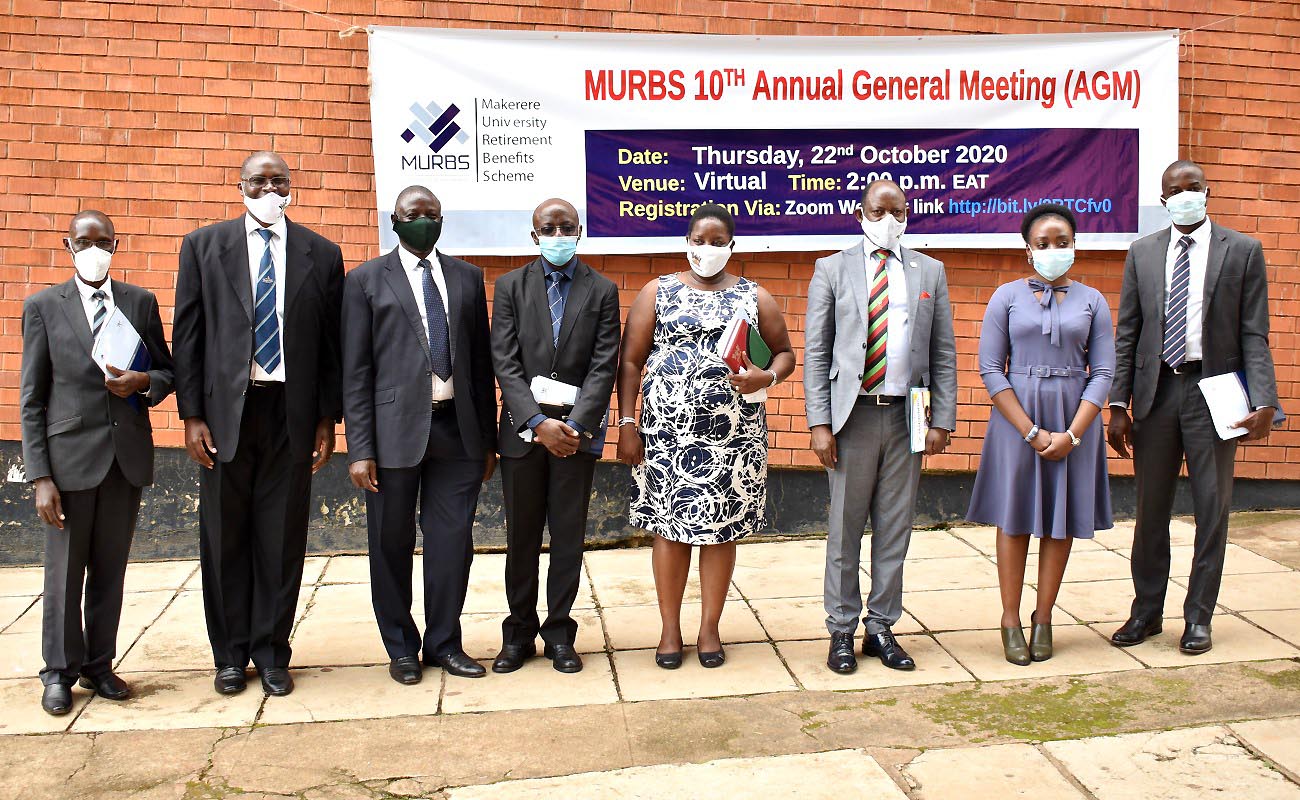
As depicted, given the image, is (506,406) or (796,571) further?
(796,571)

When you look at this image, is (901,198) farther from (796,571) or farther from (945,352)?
(796,571)

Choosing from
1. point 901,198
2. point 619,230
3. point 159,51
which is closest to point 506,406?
point 901,198

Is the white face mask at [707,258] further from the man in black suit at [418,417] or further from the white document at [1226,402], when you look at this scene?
the white document at [1226,402]

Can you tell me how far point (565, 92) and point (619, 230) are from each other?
815 mm

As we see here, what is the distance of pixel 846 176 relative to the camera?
21.2 feet

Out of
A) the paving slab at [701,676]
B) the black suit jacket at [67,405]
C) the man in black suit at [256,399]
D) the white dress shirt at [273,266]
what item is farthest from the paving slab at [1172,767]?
the black suit jacket at [67,405]

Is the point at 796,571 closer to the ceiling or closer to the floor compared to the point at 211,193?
closer to the floor

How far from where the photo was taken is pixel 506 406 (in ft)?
14.6

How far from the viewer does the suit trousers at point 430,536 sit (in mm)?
4449

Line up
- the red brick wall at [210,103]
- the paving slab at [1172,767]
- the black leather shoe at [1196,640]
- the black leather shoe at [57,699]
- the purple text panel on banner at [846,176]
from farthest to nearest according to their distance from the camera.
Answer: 1. the purple text panel on banner at [846,176]
2. the red brick wall at [210,103]
3. the black leather shoe at [1196,640]
4. the black leather shoe at [57,699]
5. the paving slab at [1172,767]

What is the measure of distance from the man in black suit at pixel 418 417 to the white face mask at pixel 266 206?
0.36 metres

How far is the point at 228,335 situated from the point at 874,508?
2.63 meters

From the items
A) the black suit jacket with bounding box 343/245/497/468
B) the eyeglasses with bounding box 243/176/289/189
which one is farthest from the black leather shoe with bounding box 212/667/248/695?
the eyeglasses with bounding box 243/176/289/189

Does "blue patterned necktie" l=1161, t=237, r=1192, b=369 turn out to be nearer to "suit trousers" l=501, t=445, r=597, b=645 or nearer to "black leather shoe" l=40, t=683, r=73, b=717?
"suit trousers" l=501, t=445, r=597, b=645
